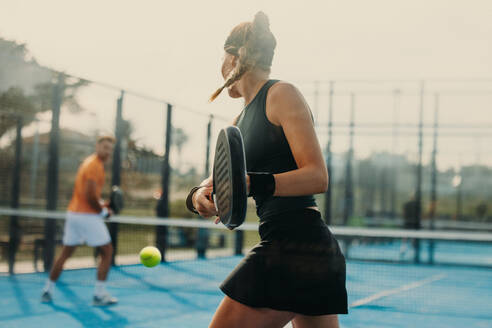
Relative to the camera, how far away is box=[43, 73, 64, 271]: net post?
859 centimetres

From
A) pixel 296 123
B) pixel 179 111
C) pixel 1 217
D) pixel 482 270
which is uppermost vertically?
pixel 179 111

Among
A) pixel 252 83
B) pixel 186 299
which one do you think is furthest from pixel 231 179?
pixel 186 299

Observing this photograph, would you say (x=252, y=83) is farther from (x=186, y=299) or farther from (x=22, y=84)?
(x=22, y=84)

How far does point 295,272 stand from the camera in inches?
70.0

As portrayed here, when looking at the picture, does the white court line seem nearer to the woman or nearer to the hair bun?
the woman

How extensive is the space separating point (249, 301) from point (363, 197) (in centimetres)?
1941

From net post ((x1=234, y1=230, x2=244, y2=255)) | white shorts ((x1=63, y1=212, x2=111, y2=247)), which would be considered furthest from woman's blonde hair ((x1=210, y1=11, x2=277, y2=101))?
net post ((x1=234, y1=230, x2=244, y2=255))

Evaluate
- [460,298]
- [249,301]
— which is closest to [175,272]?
[460,298]

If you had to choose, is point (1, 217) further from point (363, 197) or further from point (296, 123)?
point (363, 197)

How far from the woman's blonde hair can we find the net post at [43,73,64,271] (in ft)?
23.6

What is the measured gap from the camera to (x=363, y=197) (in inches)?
815

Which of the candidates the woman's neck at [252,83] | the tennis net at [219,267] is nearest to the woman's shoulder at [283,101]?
the woman's neck at [252,83]

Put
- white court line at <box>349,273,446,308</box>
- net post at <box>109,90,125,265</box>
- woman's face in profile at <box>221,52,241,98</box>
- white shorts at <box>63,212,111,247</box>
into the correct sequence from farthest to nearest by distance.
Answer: net post at <box>109,90,125,265</box>, white court line at <box>349,273,446,308</box>, white shorts at <box>63,212,111,247</box>, woman's face in profile at <box>221,52,241,98</box>

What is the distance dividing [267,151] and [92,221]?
16.5 ft
